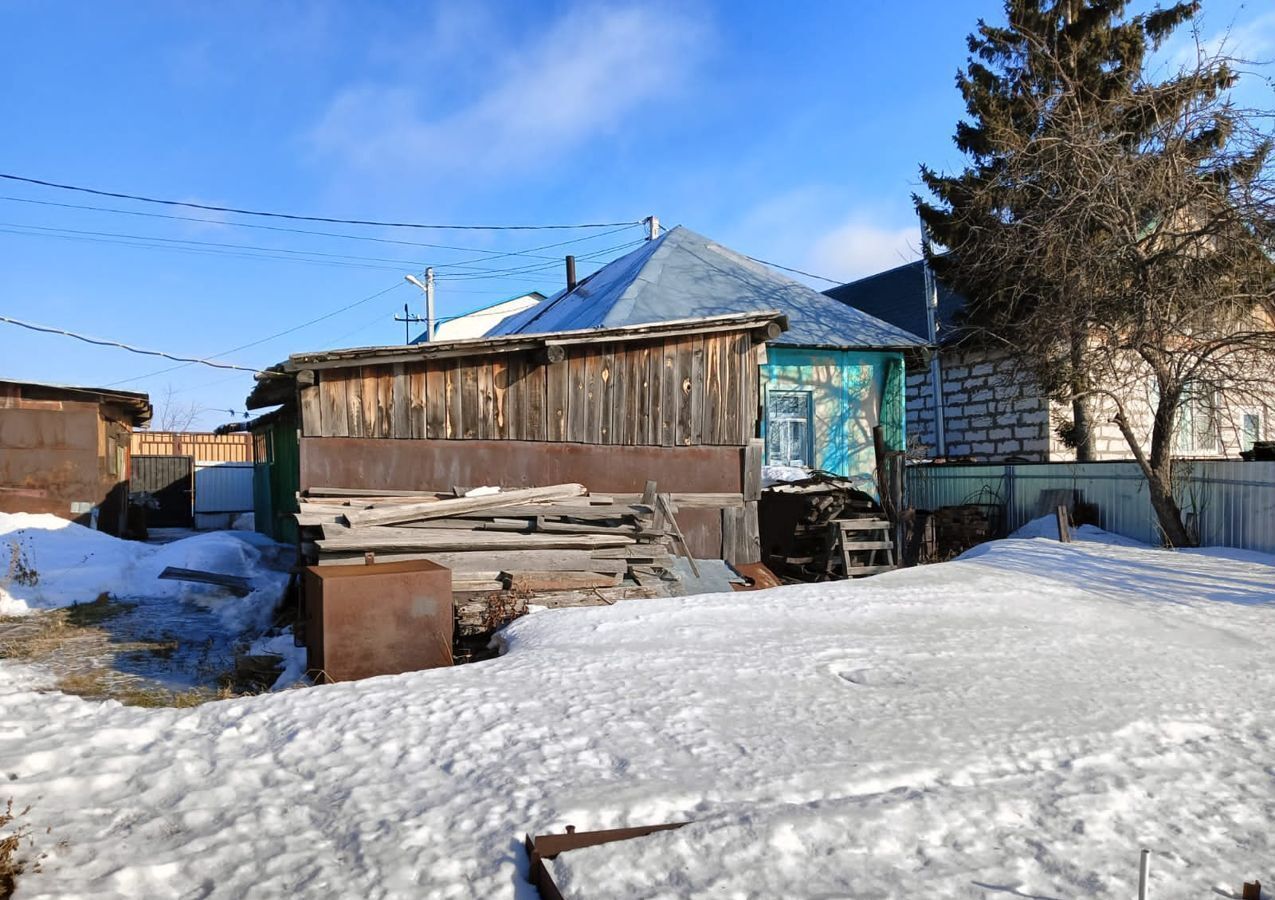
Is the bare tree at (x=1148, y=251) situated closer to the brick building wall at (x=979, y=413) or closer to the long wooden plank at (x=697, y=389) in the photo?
the brick building wall at (x=979, y=413)

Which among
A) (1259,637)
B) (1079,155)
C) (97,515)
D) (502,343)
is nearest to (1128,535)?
(1079,155)

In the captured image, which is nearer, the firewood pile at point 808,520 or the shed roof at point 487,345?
the shed roof at point 487,345

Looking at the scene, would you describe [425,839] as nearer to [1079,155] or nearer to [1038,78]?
[1079,155]

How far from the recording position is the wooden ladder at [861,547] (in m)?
12.0

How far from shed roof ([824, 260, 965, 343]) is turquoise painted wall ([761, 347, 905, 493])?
4.08 m

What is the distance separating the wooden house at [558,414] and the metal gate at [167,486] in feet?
49.1

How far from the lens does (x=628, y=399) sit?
10.6m

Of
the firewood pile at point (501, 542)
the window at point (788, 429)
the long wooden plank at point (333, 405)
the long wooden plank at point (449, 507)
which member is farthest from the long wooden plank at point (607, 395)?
the window at point (788, 429)

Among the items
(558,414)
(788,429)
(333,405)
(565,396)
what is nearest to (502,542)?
(558,414)

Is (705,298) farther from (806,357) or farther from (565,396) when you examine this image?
(565,396)

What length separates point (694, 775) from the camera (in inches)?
139

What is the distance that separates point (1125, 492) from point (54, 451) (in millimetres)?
19240

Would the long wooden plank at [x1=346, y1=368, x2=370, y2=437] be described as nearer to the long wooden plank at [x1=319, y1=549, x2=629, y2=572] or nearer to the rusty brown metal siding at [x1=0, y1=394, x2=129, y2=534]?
the long wooden plank at [x1=319, y1=549, x2=629, y2=572]

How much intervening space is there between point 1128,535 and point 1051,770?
1143 centimetres
